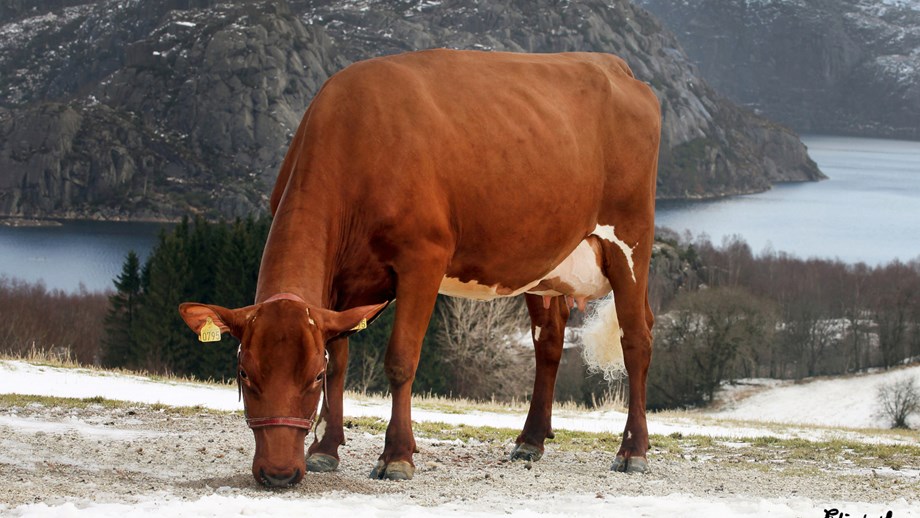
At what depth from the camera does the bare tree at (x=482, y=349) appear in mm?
70375

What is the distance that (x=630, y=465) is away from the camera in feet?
31.8

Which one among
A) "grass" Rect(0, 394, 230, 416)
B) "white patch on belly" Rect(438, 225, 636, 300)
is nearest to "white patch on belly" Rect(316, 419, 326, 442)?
"white patch on belly" Rect(438, 225, 636, 300)

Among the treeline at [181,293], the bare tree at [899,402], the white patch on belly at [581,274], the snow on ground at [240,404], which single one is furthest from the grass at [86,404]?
the bare tree at [899,402]

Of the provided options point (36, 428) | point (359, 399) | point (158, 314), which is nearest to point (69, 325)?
point (158, 314)

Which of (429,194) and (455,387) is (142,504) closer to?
(429,194)

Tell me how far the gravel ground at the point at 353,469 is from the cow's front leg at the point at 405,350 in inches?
8.5

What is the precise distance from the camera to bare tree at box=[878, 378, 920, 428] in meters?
80.1

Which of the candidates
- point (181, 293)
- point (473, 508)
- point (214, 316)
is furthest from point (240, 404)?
point (181, 293)

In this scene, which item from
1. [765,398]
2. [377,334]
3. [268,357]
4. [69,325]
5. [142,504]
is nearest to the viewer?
[142,504]

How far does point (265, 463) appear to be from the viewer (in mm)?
7074

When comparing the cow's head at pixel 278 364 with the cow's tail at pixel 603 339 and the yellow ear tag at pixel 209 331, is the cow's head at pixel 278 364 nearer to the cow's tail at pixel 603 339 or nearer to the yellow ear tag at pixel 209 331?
the yellow ear tag at pixel 209 331

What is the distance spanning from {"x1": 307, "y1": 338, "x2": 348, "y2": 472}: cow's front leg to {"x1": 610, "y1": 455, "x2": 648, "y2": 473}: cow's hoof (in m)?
2.40

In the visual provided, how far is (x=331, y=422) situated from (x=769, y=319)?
328ft

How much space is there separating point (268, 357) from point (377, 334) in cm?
5988
